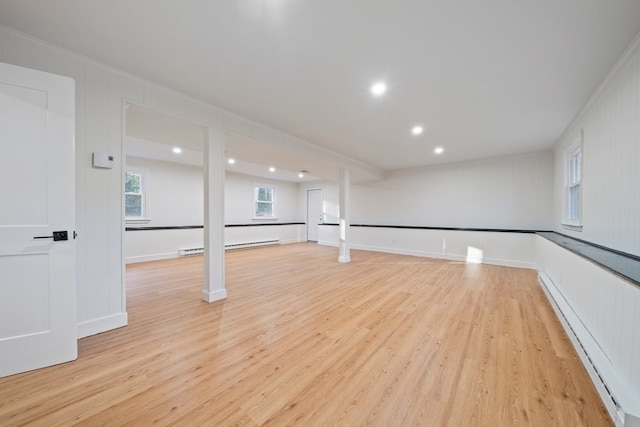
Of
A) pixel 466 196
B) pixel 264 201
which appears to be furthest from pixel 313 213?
pixel 466 196

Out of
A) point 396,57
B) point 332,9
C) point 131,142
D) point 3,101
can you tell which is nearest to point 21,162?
point 3,101

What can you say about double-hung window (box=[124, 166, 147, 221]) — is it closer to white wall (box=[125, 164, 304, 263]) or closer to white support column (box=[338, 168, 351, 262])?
white wall (box=[125, 164, 304, 263])

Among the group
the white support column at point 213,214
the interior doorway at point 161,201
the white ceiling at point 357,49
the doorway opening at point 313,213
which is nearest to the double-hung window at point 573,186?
the white ceiling at point 357,49

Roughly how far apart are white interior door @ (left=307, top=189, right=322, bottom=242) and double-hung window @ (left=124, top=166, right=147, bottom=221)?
543cm

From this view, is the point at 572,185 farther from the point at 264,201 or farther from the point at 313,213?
the point at 264,201

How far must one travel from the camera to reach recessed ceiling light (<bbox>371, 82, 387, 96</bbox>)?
2473 mm

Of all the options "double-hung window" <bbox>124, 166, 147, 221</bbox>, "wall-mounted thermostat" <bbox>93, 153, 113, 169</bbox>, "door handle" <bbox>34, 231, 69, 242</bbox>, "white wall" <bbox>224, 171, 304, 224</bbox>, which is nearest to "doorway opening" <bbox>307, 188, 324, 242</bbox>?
"white wall" <bbox>224, 171, 304, 224</bbox>

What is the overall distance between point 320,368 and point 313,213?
7.90 m

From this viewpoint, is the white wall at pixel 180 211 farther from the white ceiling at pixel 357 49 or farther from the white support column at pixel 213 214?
the white ceiling at pixel 357 49

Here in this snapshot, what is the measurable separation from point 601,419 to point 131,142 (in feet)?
22.0

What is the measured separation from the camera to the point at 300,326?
2.44 meters

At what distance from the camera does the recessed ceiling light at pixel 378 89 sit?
97.3 inches

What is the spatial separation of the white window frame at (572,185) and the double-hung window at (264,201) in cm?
769

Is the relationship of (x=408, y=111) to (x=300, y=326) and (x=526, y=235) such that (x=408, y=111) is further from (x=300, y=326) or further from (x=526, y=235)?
(x=526, y=235)
